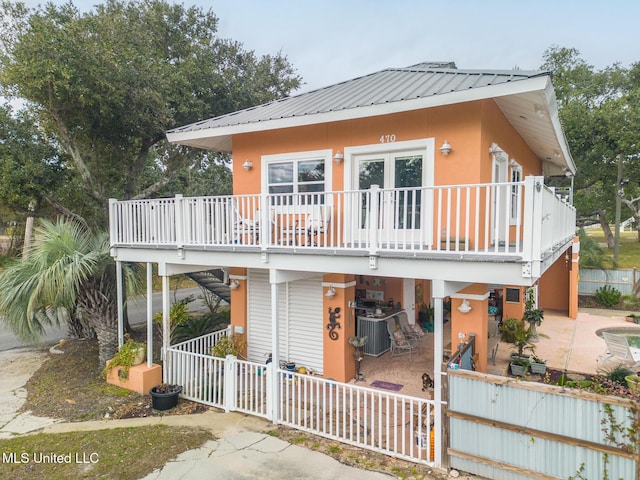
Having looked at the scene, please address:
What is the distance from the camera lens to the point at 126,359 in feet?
29.6

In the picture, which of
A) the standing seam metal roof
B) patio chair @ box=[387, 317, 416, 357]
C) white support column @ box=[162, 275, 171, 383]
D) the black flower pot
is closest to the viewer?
the standing seam metal roof

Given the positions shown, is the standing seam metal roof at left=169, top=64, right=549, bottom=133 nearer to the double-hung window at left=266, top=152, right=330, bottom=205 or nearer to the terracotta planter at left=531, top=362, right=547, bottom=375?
the double-hung window at left=266, top=152, right=330, bottom=205

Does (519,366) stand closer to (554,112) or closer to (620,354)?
(620,354)

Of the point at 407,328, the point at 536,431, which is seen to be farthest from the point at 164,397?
the point at 536,431

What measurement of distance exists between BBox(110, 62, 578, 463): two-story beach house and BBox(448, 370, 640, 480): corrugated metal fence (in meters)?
0.59

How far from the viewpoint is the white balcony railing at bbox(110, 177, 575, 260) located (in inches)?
238

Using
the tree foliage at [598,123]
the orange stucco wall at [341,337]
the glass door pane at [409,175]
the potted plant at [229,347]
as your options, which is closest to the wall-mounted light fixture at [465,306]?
the glass door pane at [409,175]

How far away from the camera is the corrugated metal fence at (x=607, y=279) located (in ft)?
56.7

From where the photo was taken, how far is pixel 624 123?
19719mm

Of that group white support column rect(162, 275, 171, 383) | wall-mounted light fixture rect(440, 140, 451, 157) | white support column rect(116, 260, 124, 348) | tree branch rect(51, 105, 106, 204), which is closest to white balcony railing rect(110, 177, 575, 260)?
white support column rect(116, 260, 124, 348)

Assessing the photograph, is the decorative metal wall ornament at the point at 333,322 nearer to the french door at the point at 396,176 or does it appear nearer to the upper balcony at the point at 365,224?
the upper balcony at the point at 365,224

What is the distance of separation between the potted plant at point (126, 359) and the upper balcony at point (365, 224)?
2.41 meters

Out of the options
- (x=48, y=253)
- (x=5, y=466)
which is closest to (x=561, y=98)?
(x=48, y=253)

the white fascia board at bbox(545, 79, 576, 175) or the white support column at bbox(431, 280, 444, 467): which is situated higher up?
the white fascia board at bbox(545, 79, 576, 175)
